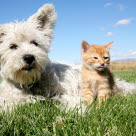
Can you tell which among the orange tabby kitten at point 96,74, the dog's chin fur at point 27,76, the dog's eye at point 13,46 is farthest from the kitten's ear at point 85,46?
the dog's eye at point 13,46

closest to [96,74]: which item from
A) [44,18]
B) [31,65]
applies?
[31,65]

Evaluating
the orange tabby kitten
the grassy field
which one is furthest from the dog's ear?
the grassy field

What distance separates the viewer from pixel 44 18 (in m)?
6.23

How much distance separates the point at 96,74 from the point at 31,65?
1.56m

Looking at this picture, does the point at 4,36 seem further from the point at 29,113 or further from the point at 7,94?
the point at 29,113

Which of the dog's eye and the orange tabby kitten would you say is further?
the orange tabby kitten

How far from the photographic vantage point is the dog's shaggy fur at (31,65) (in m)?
5.14

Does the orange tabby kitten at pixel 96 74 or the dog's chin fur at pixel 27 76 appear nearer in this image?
the dog's chin fur at pixel 27 76

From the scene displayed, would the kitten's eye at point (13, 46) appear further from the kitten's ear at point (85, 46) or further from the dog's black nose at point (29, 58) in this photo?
the kitten's ear at point (85, 46)

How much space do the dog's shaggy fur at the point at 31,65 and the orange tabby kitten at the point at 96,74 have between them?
1.25 feet

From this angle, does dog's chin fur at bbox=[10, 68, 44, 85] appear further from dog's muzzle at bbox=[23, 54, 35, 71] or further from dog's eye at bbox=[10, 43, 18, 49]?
dog's eye at bbox=[10, 43, 18, 49]

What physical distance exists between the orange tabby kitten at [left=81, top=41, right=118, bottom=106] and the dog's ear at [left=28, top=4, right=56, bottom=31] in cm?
89

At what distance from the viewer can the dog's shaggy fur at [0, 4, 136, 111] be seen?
203 inches

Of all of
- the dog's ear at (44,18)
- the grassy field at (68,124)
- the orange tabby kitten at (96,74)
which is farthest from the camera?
the dog's ear at (44,18)
